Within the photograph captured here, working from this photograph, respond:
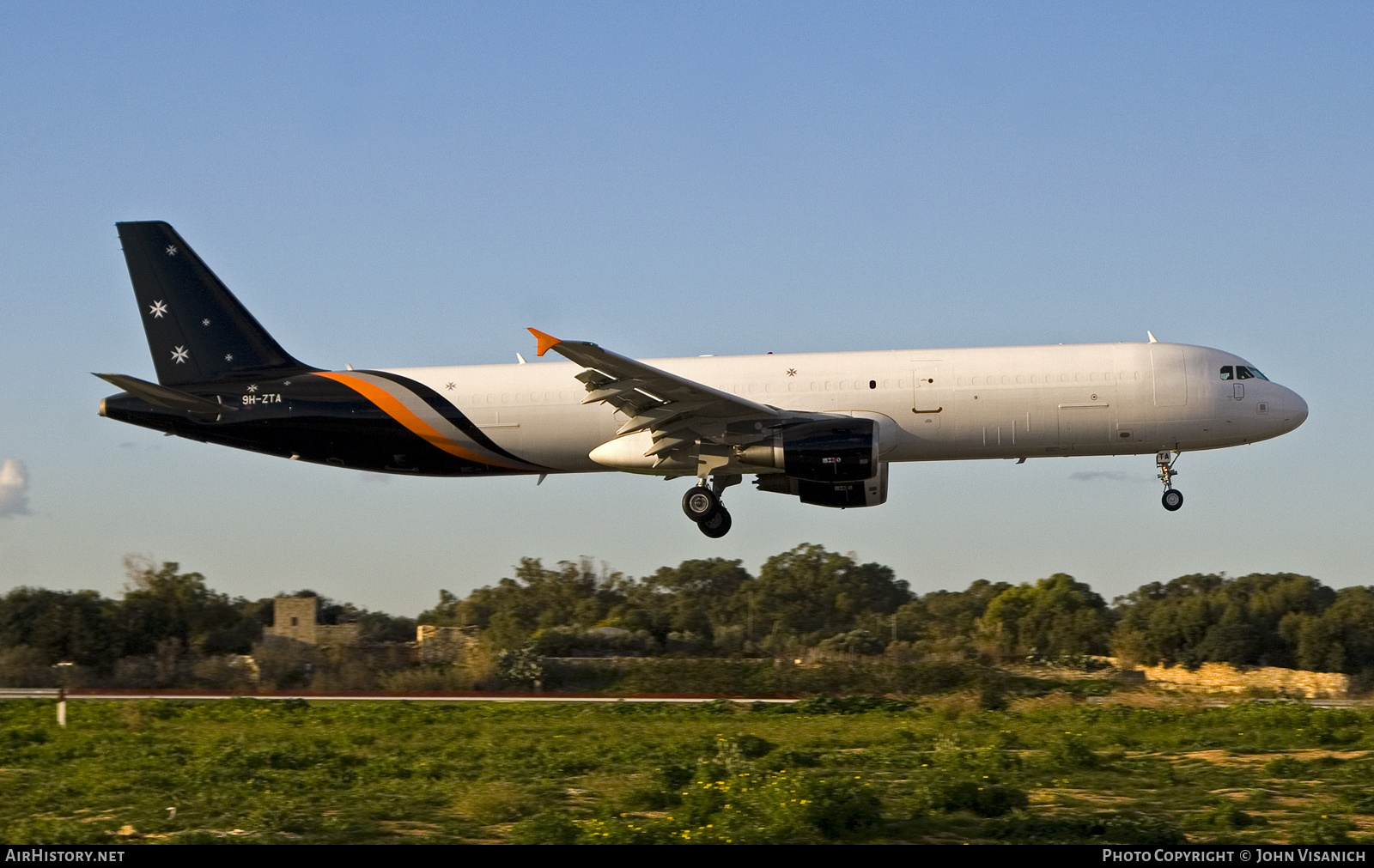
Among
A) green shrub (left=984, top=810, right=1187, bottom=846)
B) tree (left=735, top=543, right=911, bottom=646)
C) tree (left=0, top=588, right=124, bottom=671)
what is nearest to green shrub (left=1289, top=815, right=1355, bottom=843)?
green shrub (left=984, top=810, right=1187, bottom=846)

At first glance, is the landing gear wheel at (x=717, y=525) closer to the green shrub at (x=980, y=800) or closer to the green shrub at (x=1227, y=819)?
the green shrub at (x=980, y=800)

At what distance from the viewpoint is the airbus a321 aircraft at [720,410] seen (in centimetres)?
2831

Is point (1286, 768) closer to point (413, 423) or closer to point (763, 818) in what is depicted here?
point (763, 818)

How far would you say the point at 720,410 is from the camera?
28094 millimetres

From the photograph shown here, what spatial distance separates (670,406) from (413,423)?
19.9 feet

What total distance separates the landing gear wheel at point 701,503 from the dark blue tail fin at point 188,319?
9.60 metres

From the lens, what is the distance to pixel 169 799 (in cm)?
1864

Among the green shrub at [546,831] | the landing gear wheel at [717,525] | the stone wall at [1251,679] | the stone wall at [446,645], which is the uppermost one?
the landing gear wheel at [717,525]

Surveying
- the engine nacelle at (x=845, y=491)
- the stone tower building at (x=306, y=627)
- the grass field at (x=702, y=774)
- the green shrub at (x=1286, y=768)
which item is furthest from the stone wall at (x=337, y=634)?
the green shrub at (x=1286, y=768)

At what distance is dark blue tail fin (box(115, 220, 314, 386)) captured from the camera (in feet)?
104

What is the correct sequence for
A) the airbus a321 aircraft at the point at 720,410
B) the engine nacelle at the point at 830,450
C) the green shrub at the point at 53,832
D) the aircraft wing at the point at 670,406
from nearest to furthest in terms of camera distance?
the green shrub at the point at 53,832, the aircraft wing at the point at 670,406, the engine nacelle at the point at 830,450, the airbus a321 aircraft at the point at 720,410

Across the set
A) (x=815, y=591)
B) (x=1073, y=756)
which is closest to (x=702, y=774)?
(x=1073, y=756)
